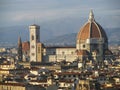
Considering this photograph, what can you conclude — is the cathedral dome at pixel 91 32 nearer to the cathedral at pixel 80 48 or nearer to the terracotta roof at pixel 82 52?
the cathedral at pixel 80 48

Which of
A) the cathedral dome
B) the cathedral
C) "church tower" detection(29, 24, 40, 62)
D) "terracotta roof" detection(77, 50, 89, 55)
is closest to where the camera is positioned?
"terracotta roof" detection(77, 50, 89, 55)

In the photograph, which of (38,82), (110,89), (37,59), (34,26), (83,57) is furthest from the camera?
(34,26)

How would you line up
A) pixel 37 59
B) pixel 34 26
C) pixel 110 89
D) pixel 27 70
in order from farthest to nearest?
1. pixel 34 26
2. pixel 37 59
3. pixel 27 70
4. pixel 110 89

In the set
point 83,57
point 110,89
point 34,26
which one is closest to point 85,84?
point 110,89

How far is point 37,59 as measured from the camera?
96.6 meters

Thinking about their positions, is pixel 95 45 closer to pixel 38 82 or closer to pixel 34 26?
pixel 34 26

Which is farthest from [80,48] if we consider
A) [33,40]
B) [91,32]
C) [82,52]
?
[33,40]

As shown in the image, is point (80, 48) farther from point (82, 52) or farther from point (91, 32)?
point (82, 52)

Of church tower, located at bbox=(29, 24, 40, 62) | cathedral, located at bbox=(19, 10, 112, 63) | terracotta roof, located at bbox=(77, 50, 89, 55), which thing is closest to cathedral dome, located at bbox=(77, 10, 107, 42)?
cathedral, located at bbox=(19, 10, 112, 63)

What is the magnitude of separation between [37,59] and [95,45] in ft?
24.3

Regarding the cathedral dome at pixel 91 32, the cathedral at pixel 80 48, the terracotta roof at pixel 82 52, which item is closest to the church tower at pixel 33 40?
the cathedral at pixel 80 48

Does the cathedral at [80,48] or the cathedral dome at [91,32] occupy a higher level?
the cathedral dome at [91,32]

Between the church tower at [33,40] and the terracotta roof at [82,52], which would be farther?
the church tower at [33,40]

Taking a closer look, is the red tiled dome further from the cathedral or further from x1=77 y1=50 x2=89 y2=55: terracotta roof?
x1=77 y1=50 x2=89 y2=55: terracotta roof
